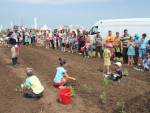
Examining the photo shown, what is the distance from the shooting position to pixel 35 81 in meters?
10.9

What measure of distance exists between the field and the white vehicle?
573 centimetres

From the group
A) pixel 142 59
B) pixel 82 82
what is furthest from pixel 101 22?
pixel 82 82

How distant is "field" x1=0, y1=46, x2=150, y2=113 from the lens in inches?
393

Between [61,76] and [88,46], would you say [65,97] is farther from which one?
[88,46]

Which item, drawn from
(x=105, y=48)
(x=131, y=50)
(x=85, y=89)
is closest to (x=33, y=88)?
(x=85, y=89)

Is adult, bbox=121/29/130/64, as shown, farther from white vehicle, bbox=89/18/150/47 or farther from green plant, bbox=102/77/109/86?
green plant, bbox=102/77/109/86

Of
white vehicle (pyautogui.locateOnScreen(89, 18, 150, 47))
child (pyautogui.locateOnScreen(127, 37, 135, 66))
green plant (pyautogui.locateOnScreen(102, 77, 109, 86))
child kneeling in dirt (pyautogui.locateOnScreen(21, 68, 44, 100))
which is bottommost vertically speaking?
green plant (pyautogui.locateOnScreen(102, 77, 109, 86))

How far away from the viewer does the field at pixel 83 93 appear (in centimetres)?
998

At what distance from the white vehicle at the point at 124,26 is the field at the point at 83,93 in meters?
5.73

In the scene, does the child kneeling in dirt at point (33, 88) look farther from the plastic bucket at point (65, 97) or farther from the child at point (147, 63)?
the child at point (147, 63)

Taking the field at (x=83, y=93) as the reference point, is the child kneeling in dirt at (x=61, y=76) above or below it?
above

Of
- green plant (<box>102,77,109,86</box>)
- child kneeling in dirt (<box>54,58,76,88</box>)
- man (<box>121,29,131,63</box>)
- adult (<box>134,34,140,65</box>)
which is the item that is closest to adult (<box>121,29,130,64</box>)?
man (<box>121,29,131,63</box>)

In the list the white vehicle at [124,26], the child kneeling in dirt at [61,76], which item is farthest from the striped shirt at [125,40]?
the child kneeling in dirt at [61,76]

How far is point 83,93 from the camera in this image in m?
11.8
